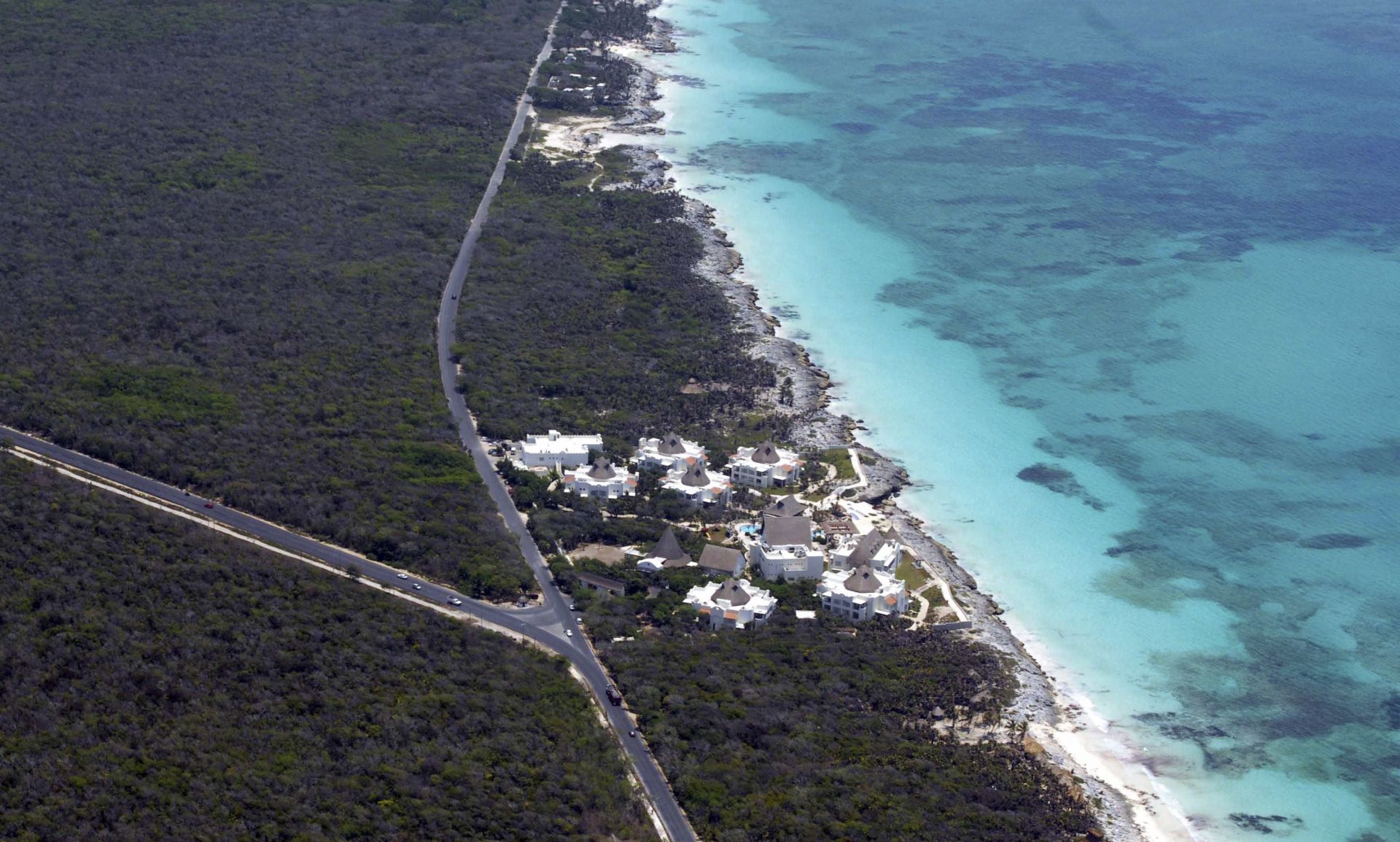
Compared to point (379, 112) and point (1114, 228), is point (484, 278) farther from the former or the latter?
point (1114, 228)

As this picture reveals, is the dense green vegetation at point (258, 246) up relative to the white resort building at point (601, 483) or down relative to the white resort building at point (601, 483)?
up

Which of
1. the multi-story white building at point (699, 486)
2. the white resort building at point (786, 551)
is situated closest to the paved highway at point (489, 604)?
the multi-story white building at point (699, 486)

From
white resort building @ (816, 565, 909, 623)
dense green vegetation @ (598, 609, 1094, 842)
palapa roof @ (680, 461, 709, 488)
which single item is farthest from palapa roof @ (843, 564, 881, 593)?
palapa roof @ (680, 461, 709, 488)

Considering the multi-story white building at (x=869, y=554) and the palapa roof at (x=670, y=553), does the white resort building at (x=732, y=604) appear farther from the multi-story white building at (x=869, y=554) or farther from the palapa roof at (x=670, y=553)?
the multi-story white building at (x=869, y=554)

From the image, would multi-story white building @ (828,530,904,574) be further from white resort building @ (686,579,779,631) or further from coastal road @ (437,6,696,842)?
coastal road @ (437,6,696,842)

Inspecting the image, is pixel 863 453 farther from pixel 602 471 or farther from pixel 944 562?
pixel 602 471

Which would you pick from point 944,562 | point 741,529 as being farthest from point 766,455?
point 944,562

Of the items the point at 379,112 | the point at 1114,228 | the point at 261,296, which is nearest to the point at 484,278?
the point at 261,296
